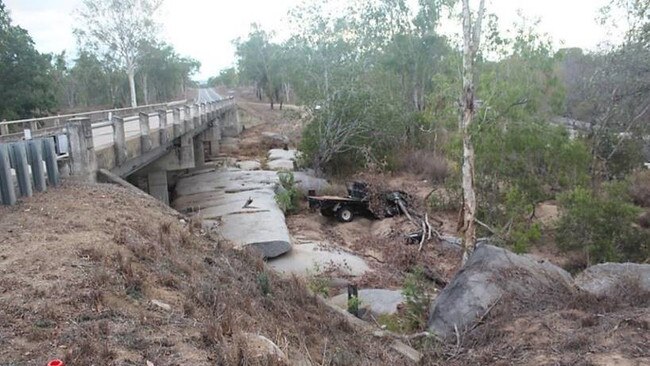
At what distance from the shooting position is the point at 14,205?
7.34 metres

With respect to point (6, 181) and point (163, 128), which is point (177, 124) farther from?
point (6, 181)

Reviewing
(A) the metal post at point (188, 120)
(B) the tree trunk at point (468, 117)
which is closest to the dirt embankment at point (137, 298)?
(B) the tree trunk at point (468, 117)

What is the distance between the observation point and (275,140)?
140 ft

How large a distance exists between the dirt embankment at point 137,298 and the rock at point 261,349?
32 millimetres

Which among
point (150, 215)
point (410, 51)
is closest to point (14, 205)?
point (150, 215)

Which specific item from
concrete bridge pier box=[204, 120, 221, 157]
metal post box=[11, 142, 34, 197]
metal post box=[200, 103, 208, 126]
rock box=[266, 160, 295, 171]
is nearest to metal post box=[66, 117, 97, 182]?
metal post box=[11, 142, 34, 197]

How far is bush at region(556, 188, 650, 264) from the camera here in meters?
13.3

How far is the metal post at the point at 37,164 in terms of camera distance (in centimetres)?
798

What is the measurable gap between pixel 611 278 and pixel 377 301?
396 cm

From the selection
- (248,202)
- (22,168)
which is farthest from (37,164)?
(248,202)

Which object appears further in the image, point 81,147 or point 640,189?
point 640,189

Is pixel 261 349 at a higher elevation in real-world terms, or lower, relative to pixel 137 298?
lower

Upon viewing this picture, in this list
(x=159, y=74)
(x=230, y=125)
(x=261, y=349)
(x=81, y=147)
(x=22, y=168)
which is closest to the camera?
(x=261, y=349)

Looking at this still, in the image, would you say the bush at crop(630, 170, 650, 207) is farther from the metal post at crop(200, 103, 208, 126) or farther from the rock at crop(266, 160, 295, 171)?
the metal post at crop(200, 103, 208, 126)
